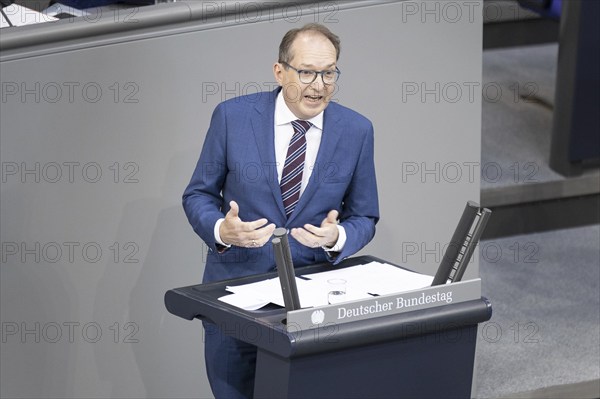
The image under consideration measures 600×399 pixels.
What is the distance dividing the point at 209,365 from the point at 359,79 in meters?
0.99

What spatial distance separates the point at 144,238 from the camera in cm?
364

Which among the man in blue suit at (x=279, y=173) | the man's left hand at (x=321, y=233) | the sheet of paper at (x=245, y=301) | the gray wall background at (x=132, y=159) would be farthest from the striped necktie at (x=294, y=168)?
the gray wall background at (x=132, y=159)

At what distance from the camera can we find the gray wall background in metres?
3.50

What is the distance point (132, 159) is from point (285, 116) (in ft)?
1.87

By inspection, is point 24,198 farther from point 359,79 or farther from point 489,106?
point 489,106

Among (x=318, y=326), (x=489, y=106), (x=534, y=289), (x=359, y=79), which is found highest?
(x=359, y=79)

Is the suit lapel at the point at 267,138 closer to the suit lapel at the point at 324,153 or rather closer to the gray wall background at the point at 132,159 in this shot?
the suit lapel at the point at 324,153

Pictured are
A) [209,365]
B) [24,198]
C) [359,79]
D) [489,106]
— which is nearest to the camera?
[209,365]

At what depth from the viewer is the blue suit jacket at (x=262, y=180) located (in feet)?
10.4

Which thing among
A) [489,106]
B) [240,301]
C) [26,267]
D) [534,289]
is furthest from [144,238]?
[489,106]

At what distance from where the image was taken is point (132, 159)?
3584mm

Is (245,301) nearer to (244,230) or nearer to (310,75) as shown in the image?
(244,230)

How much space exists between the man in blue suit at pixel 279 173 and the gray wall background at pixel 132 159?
0.39 metres

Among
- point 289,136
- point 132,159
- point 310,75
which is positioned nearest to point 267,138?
point 289,136
